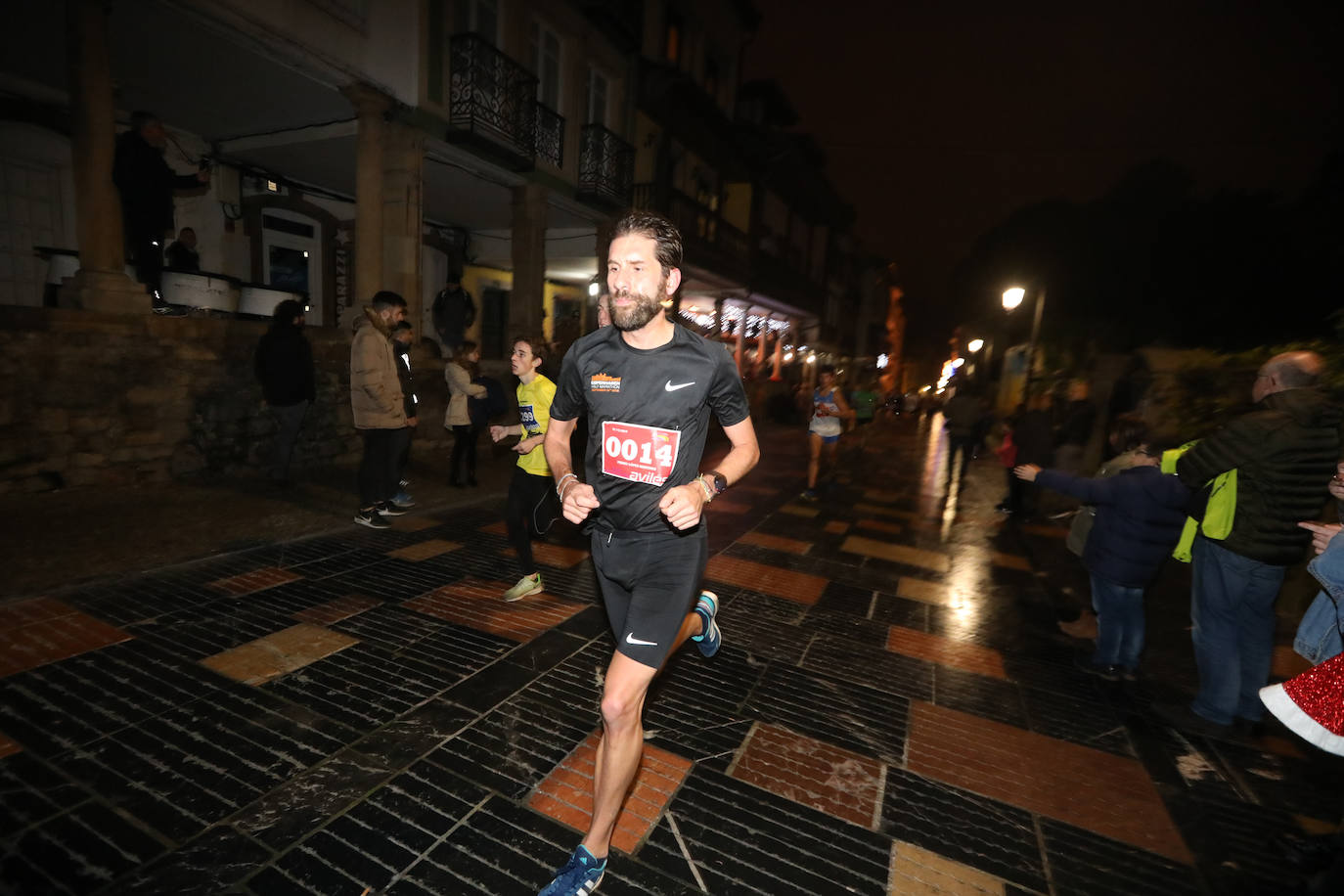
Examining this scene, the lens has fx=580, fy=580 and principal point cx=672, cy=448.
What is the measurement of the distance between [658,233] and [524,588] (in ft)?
10.1

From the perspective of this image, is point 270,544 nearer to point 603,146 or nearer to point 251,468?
point 251,468

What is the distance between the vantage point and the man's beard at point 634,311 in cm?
209

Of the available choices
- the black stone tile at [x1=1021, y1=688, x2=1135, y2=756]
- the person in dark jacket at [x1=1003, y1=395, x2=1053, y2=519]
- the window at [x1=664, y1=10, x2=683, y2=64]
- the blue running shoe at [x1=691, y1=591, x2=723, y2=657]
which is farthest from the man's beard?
the window at [x1=664, y1=10, x2=683, y2=64]

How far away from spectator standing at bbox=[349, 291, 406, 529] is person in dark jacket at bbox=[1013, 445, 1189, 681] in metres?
5.40

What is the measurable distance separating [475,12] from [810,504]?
10850 mm

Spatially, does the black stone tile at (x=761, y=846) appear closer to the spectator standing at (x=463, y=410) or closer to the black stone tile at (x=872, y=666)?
the black stone tile at (x=872, y=666)

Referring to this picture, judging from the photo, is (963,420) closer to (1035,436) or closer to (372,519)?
(1035,436)

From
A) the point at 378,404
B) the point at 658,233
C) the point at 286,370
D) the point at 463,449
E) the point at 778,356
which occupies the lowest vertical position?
the point at 463,449

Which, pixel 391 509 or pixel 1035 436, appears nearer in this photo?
pixel 391 509

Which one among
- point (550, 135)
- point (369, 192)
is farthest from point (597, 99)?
point (369, 192)

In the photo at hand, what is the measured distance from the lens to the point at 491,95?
10828 millimetres

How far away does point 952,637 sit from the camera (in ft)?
14.3

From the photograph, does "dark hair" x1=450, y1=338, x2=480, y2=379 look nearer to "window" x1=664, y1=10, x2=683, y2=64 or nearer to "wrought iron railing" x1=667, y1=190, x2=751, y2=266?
"wrought iron railing" x1=667, y1=190, x2=751, y2=266

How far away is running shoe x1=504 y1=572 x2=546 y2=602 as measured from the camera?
14.1 feet
